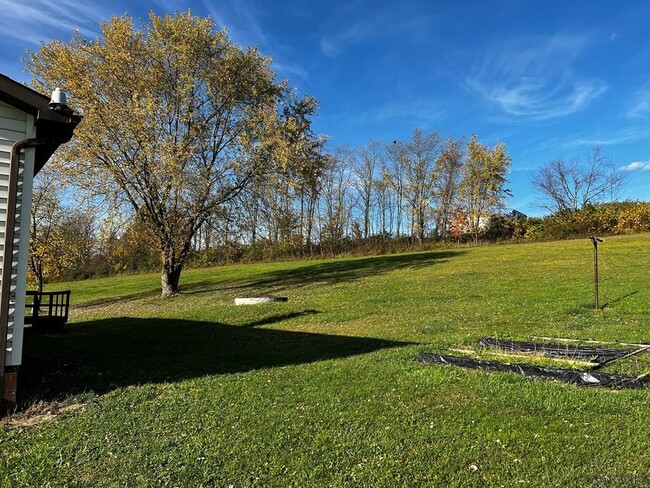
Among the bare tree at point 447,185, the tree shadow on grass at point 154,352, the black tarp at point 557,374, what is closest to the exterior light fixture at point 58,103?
the tree shadow on grass at point 154,352

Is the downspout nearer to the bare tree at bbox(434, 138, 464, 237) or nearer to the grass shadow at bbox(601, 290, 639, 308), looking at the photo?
the grass shadow at bbox(601, 290, 639, 308)

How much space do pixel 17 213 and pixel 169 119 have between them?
46.1 ft

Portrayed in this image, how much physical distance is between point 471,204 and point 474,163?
4.15m

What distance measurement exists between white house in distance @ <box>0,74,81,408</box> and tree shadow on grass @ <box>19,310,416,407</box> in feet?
2.27

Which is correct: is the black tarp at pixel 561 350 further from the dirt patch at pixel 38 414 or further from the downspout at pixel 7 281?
the downspout at pixel 7 281

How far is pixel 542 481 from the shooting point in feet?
10.6

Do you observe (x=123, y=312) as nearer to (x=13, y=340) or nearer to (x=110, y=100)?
(x=110, y=100)

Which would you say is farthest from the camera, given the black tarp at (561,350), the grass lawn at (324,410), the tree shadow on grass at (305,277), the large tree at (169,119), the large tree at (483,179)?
the large tree at (483,179)

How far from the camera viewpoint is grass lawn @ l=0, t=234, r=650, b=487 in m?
3.53

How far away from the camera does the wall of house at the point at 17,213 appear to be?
5094 mm

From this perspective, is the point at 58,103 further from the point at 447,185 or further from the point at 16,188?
the point at 447,185

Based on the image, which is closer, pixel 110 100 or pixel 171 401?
pixel 171 401

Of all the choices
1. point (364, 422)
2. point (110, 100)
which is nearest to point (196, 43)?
point (110, 100)

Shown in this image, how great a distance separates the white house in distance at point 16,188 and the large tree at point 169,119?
11.2 metres
